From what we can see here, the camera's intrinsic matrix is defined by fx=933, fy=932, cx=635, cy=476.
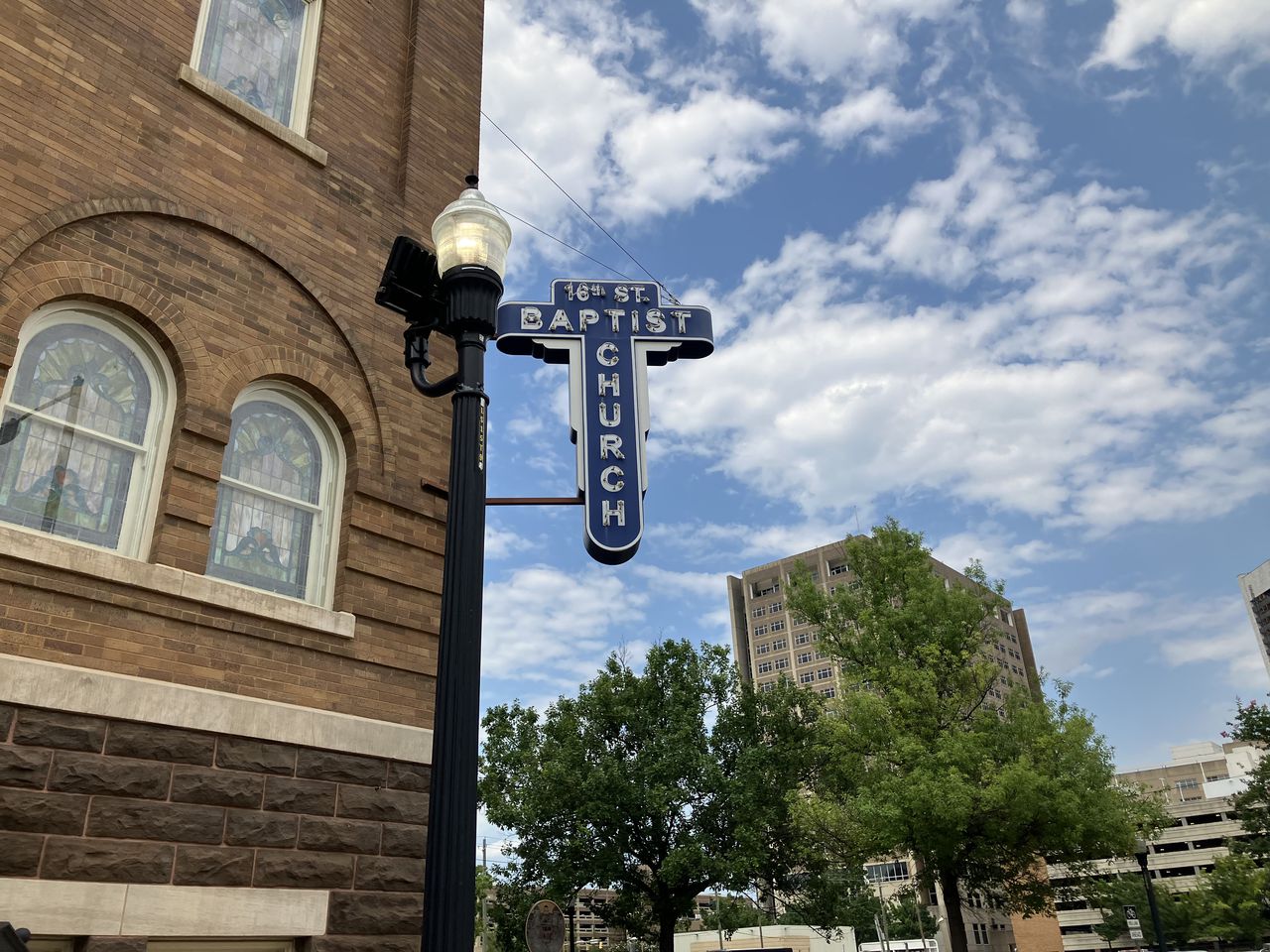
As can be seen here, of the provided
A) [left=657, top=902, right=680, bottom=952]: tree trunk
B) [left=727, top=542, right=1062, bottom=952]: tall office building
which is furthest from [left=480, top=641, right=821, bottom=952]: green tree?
[left=727, top=542, right=1062, bottom=952]: tall office building

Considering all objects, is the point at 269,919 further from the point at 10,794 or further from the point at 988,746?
the point at 988,746

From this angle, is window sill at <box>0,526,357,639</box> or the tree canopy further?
the tree canopy

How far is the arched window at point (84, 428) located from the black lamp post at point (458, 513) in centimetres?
273

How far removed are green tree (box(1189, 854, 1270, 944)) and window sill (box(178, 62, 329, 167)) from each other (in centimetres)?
4511

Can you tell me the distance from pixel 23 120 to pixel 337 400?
2819 millimetres

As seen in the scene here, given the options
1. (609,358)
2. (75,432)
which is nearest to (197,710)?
(75,432)

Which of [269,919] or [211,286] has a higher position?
[211,286]

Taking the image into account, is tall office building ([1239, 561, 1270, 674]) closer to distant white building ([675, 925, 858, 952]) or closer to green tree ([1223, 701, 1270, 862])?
distant white building ([675, 925, 858, 952])

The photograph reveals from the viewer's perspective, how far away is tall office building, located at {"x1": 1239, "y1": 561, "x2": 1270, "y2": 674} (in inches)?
5133

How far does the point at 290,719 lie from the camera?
253 inches

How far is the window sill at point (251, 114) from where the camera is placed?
7527 millimetres

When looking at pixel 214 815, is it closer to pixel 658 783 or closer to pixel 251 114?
pixel 251 114

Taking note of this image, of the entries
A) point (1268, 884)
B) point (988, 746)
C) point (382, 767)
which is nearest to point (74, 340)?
point (382, 767)

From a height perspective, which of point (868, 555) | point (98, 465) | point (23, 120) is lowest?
point (98, 465)
